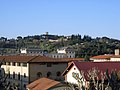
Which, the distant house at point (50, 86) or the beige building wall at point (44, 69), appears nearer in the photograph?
the distant house at point (50, 86)

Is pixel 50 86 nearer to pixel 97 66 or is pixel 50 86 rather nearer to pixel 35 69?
pixel 97 66

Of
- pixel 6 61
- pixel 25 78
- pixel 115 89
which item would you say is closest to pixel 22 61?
pixel 25 78

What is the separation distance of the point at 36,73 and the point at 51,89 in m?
16.3

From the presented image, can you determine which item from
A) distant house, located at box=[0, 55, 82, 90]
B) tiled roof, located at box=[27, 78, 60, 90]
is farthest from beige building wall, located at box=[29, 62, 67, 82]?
tiled roof, located at box=[27, 78, 60, 90]

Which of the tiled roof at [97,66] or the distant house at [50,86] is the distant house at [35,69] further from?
the tiled roof at [97,66]

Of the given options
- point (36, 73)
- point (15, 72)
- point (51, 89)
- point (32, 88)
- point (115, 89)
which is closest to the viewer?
point (115, 89)

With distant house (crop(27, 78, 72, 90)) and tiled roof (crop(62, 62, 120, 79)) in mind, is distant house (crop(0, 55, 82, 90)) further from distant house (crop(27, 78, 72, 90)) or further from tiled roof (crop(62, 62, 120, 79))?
tiled roof (crop(62, 62, 120, 79))

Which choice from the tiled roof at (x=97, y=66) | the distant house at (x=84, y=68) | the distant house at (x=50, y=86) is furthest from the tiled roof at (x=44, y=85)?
the tiled roof at (x=97, y=66)

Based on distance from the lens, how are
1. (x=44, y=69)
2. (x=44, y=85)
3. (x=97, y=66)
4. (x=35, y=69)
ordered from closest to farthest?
(x=44, y=85), (x=97, y=66), (x=35, y=69), (x=44, y=69)

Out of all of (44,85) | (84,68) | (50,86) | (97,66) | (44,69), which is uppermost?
(97,66)

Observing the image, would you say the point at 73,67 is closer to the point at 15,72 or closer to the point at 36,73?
the point at 36,73

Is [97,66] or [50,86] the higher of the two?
[97,66]

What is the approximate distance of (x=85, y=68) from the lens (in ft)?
122

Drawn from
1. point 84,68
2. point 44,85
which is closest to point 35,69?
point 44,85
